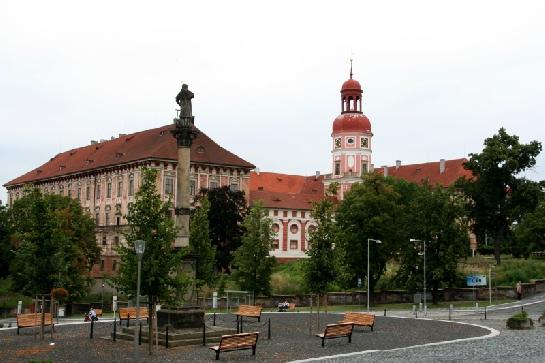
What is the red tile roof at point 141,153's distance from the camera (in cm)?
8750

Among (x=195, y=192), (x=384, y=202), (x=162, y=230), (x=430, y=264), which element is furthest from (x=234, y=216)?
(x=162, y=230)

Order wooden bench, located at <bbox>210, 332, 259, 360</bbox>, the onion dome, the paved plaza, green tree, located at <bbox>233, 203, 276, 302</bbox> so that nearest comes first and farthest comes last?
the paved plaza < wooden bench, located at <bbox>210, 332, 259, 360</bbox> < green tree, located at <bbox>233, 203, 276, 302</bbox> < the onion dome

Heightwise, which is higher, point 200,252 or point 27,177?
point 27,177

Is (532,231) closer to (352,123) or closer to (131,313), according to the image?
(131,313)

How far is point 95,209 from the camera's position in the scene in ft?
314

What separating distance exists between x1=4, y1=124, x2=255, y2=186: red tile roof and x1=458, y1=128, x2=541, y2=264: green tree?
102 ft

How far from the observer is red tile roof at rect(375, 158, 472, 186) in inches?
4641

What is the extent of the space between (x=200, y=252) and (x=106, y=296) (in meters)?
22.0

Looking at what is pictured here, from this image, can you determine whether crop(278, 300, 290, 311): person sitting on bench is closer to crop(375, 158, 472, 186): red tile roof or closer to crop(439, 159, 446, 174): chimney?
crop(375, 158, 472, 186): red tile roof

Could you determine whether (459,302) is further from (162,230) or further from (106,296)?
(162,230)

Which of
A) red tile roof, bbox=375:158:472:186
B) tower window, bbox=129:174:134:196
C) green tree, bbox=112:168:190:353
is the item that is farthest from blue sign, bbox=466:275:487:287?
red tile roof, bbox=375:158:472:186

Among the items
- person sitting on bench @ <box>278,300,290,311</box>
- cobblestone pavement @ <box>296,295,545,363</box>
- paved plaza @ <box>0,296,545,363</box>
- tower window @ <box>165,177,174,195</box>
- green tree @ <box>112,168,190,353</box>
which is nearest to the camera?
cobblestone pavement @ <box>296,295,545,363</box>

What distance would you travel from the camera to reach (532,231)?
70.8 meters

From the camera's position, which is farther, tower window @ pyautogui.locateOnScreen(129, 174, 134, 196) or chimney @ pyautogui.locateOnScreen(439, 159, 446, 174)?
chimney @ pyautogui.locateOnScreen(439, 159, 446, 174)
